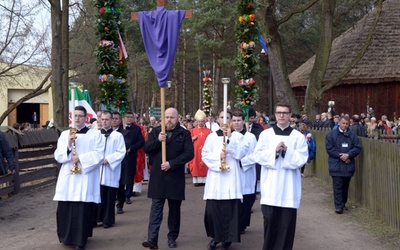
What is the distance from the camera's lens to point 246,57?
1391 cm

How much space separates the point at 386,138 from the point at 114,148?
588cm

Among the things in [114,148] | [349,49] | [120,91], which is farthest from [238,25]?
[349,49]

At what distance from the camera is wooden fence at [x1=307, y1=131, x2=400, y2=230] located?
365 inches

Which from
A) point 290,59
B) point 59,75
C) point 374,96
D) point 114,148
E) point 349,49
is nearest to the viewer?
point 114,148

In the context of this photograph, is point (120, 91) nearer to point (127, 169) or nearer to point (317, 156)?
point (127, 169)

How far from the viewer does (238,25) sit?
46.4 feet

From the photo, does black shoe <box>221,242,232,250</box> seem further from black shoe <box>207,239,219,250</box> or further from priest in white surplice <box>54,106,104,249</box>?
priest in white surplice <box>54,106,104,249</box>

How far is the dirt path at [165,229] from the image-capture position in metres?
8.71

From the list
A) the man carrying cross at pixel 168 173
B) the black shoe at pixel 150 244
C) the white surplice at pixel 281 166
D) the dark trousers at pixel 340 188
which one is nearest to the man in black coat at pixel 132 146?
the man carrying cross at pixel 168 173

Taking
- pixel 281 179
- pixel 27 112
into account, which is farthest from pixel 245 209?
pixel 27 112

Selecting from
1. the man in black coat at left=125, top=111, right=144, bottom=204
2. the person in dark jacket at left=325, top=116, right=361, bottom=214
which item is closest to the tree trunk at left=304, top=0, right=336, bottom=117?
the person in dark jacket at left=325, top=116, right=361, bottom=214

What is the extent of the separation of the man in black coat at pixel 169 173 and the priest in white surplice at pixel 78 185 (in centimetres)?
84

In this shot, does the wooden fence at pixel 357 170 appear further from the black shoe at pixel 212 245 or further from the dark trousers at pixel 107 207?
the black shoe at pixel 212 245

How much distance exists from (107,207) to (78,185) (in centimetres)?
182
